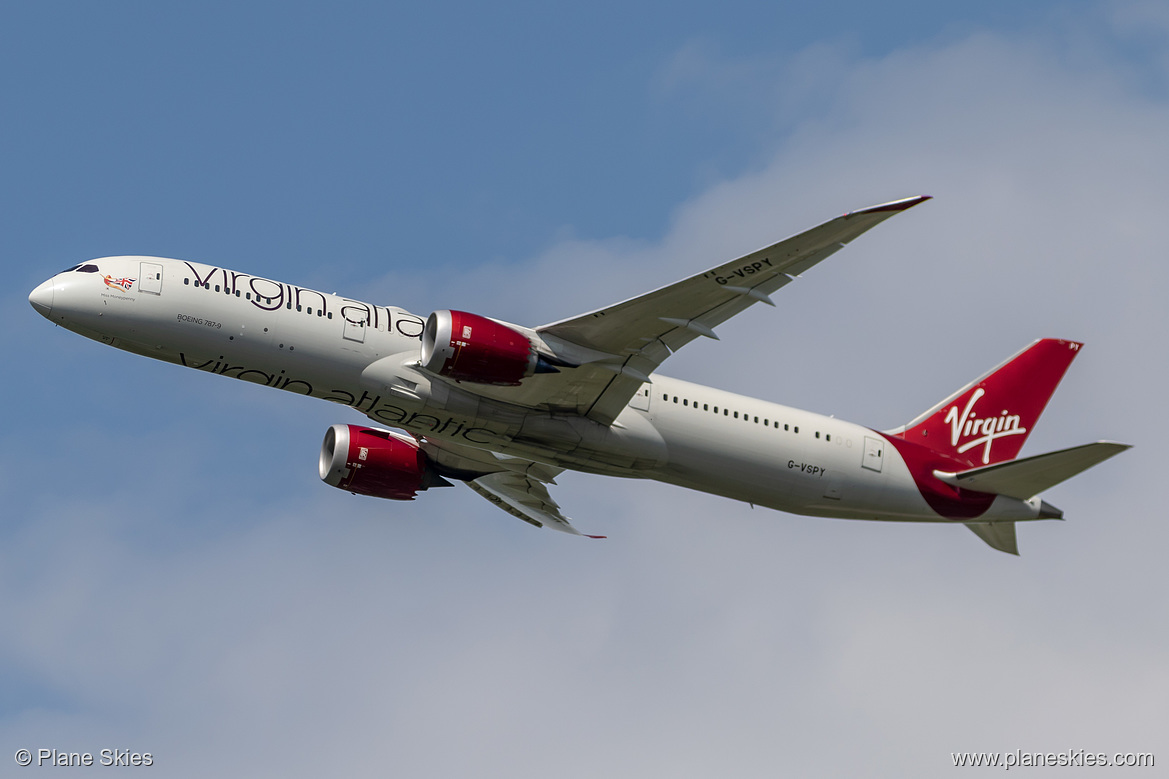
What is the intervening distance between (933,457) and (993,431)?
10.1 feet

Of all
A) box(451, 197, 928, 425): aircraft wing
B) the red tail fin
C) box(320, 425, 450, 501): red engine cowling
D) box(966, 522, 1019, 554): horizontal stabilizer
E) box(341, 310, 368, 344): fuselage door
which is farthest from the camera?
box(320, 425, 450, 501): red engine cowling

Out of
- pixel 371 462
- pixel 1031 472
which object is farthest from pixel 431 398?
pixel 1031 472

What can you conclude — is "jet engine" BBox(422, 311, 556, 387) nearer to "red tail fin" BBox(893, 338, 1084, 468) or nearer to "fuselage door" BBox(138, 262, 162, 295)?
"fuselage door" BBox(138, 262, 162, 295)

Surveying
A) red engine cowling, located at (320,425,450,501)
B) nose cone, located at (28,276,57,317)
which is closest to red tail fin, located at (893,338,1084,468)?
red engine cowling, located at (320,425,450,501)

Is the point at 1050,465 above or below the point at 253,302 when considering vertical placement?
below

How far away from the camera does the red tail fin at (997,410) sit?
4356cm

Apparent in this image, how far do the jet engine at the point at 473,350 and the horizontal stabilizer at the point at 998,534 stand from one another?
17.0 meters

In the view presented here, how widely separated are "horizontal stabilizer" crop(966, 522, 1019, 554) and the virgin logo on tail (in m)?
2.10

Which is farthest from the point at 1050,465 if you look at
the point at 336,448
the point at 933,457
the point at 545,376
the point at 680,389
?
the point at 336,448

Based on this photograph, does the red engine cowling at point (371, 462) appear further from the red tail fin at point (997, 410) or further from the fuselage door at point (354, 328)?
the red tail fin at point (997, 410)

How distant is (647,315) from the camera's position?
116 ft

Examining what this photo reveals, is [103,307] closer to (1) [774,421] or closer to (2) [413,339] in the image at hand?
(2) [413,339]

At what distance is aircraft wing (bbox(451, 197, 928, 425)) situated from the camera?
32844 mm

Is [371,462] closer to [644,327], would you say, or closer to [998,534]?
[644,327]
